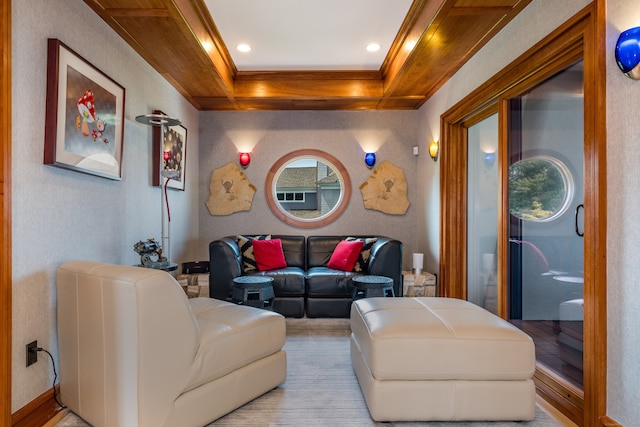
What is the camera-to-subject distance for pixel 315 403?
6.98ft

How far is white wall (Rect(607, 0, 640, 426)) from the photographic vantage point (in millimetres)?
1594

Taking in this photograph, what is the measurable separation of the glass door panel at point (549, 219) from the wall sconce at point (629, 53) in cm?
61

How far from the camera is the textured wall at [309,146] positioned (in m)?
4.88

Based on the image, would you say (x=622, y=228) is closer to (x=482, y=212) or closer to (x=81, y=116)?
(x=482, y=212)

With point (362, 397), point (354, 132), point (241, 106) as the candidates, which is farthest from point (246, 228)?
point (362, 397)

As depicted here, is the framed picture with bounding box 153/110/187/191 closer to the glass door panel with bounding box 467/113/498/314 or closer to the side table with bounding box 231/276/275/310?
the side table with bounding box 231/276/275/310

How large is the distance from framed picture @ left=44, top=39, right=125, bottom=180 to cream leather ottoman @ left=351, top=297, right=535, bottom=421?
1987 mm

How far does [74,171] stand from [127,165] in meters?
0.72

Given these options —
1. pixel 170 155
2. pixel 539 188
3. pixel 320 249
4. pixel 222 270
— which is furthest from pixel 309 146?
pixel 539 188

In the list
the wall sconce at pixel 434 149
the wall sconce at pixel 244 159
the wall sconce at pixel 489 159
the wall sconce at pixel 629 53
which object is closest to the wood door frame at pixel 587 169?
the wall sconce at pixel 629 53

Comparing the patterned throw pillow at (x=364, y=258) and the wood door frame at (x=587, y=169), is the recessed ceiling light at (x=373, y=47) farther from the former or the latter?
the patterned throw pillow at (x=364, y=258)

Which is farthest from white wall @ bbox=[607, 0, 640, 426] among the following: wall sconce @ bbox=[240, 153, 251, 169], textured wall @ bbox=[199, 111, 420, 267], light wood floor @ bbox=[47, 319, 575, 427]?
wall sconce @ bbox=[240, 153, 251, 169]

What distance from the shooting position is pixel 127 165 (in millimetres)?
2938

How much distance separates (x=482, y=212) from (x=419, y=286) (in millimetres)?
1034
